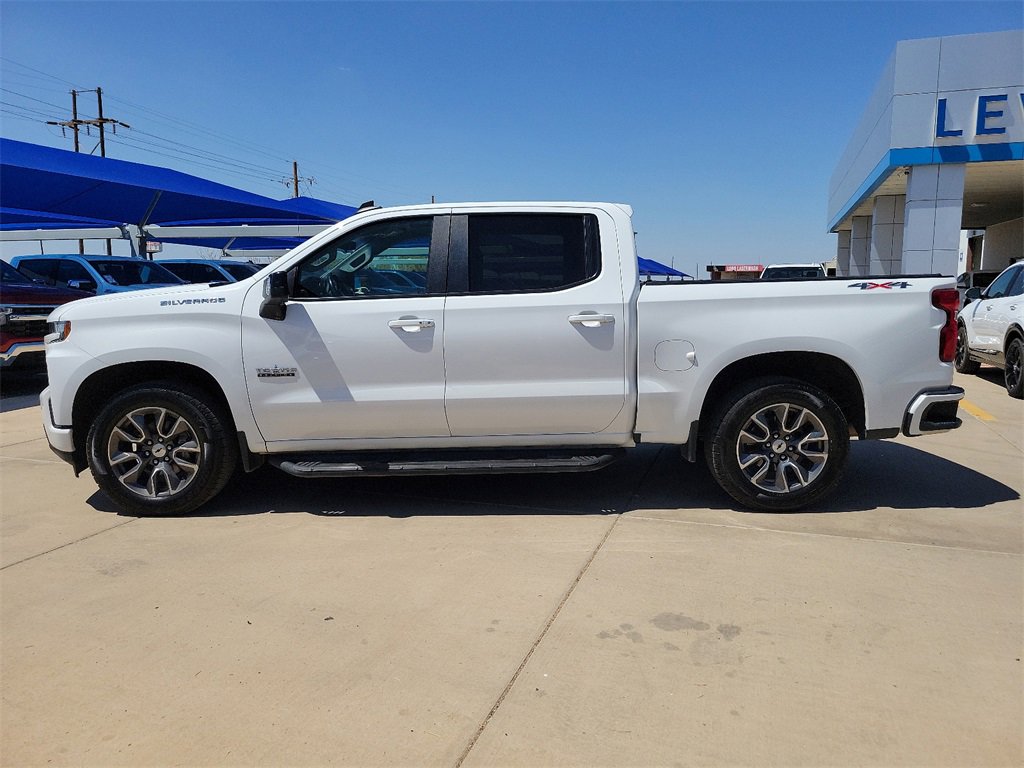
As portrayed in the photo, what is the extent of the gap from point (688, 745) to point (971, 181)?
67.0ft

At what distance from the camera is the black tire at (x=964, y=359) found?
11.1 meters

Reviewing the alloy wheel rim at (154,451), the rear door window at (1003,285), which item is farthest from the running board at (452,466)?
the rear door window at (1003,285)

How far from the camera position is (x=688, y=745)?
242 cm

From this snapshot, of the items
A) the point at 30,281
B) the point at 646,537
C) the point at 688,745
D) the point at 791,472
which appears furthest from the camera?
the point at 30,281

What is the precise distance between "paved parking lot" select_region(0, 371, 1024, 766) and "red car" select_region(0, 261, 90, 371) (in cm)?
542

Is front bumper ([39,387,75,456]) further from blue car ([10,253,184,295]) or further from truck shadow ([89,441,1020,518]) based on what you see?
blue car ([10,253,184,295])

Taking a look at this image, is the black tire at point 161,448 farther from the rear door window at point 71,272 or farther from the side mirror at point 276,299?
the rear door window at point 71,272

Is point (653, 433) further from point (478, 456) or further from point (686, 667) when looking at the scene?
point (686, 667)

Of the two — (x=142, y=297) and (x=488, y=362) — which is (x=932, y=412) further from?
(x=142, y=297)

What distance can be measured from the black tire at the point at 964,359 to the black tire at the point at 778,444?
793 cm

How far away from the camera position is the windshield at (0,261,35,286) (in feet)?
34.6

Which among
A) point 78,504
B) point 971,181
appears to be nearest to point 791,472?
point 78,504

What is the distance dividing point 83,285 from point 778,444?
40.8 ft

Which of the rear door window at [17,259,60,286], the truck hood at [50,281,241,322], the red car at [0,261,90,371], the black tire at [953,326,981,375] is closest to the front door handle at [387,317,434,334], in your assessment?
the truck hood at [50,281,241,322]
